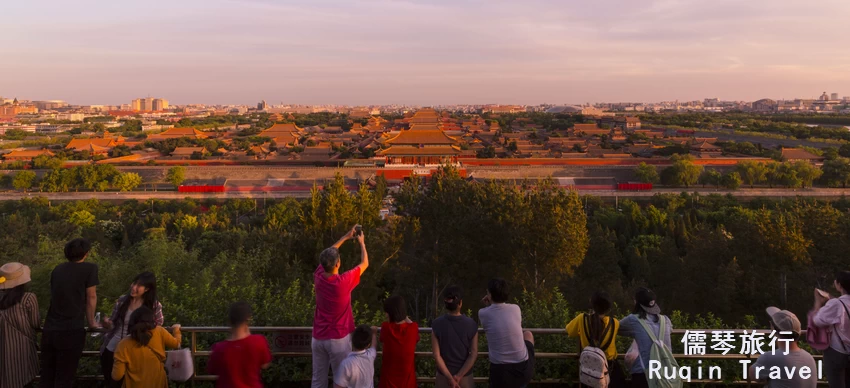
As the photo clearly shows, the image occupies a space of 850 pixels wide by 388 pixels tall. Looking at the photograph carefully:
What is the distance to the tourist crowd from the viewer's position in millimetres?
2254

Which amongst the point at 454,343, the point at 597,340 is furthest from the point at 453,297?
the point at 597,340

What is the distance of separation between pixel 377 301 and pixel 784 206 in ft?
55.8

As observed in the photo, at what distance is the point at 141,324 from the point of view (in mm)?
2207

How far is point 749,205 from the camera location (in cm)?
2136

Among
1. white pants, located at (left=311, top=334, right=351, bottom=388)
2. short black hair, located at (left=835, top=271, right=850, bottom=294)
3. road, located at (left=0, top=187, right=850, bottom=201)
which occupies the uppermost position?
short black hair, located at (left=835, top=271, right=850, bottom=294)

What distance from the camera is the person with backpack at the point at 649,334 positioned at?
2.44 meters

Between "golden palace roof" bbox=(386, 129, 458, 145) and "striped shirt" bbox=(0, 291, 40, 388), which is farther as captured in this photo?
"golden palace roof" bbox=(386, 129, 458, 145)

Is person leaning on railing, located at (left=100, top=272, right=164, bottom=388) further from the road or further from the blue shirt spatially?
the road

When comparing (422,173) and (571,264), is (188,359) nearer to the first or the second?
(571,264)

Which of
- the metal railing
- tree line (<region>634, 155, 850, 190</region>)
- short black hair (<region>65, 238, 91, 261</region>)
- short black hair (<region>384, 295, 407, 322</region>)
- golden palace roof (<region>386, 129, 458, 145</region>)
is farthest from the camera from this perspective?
golden palace roof (<region>386, 129, 458, 145</region>)

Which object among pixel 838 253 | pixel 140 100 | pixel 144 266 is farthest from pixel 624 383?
pixel 140 100

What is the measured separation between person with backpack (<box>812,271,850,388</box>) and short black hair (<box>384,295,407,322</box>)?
1.85 m

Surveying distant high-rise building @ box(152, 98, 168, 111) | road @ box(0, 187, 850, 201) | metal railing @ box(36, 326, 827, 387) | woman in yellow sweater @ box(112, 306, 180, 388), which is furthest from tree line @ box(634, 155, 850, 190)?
distant high-rise building @ box(152, 98, 168, 111)

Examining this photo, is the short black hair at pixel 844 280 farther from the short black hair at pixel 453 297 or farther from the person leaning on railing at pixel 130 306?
the person leaning on railing at pixel 130 306
